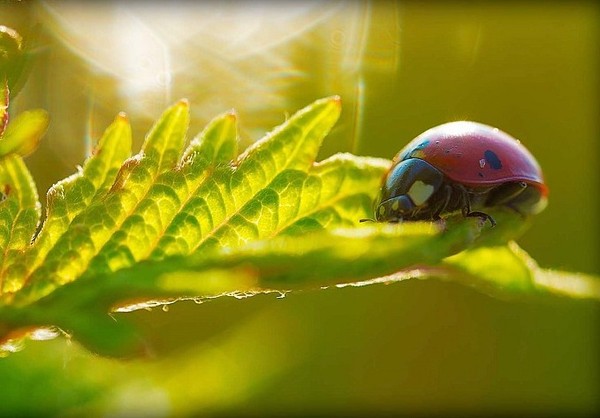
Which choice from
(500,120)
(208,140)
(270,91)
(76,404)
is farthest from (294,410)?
(500,120)

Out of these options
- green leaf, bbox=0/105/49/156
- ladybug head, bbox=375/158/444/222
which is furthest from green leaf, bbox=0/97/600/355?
ladybug head, bbox=375/158/444/222

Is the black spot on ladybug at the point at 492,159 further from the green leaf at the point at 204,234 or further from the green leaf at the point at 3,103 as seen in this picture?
the green leaf at the point at 3,103

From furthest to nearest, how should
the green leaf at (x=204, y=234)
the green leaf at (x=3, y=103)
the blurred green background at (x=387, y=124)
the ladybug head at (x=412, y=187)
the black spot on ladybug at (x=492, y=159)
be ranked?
the blurred green background at (x=387, y=124) → the black spot on ladybug at (x=492, y=159) → the ladybug head at (x=412, y=187) → the green leaf at (x=3, y=103) → the green leaf at (x=204, y=234)

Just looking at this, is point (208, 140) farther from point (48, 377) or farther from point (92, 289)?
point (48, 377)

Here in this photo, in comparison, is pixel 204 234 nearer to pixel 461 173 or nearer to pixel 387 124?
pixel 461 173

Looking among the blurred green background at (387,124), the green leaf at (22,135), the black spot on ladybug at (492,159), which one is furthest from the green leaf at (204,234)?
the blurred green background at (387,124)

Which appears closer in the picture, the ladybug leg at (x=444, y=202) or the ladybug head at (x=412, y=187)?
the ladybug head at (x=412, y=187)
